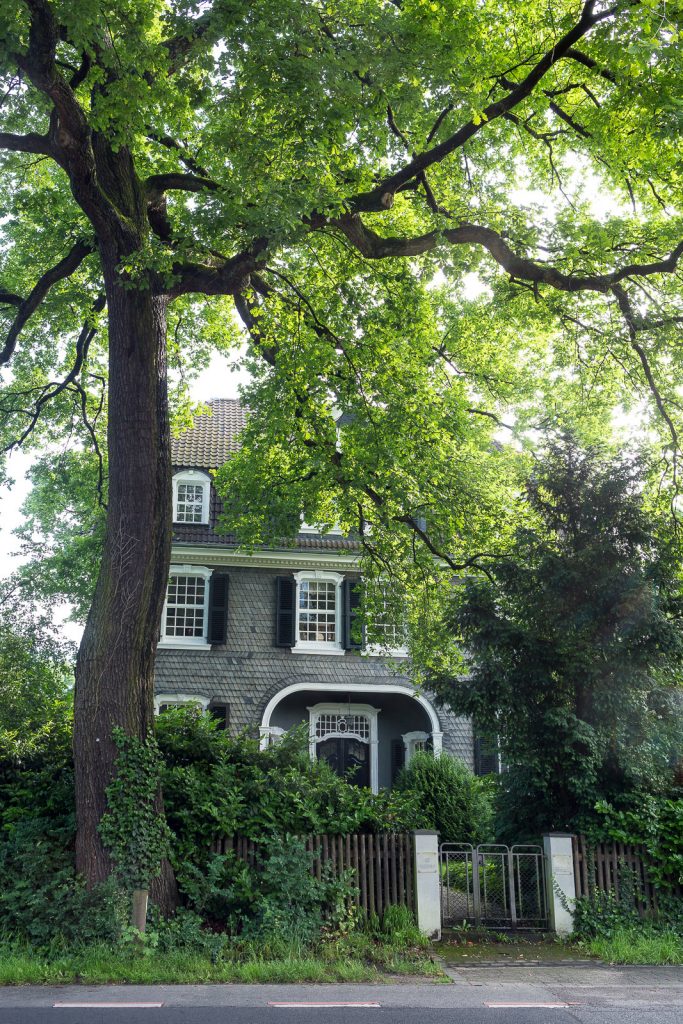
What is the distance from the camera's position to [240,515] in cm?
1739

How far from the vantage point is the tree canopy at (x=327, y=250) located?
10859 mm

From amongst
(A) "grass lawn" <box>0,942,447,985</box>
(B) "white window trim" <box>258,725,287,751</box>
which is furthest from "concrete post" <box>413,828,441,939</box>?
(B) "white window trim" <box>258,725,287,751</box>

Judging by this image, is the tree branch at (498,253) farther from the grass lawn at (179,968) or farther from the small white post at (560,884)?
the grass lawn at (179,968)

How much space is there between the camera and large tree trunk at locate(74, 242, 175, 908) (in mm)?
10938

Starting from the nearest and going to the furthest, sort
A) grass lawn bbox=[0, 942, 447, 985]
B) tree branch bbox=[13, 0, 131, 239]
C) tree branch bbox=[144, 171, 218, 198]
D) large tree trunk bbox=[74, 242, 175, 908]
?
grass lawn bbox=[0, 942, 447, 985] → tree branch bbox=[13, 0, 131, 239] → large tree trunk bbox=[74, 242, 175, 908] → tree branch bbox=[144, 171, 218, 198]

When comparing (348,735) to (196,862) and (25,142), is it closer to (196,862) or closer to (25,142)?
(196,862)

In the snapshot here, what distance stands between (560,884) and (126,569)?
23.6 ft

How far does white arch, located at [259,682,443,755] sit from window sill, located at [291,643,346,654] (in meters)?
0.92

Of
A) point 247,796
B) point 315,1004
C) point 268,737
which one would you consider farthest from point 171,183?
point 315,1004

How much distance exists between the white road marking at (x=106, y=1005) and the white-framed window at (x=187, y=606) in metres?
17.5

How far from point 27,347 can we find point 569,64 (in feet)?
38.8

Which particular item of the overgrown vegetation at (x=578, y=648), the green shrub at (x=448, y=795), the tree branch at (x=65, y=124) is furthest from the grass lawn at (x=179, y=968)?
the green shrub at (x=448, y=795)

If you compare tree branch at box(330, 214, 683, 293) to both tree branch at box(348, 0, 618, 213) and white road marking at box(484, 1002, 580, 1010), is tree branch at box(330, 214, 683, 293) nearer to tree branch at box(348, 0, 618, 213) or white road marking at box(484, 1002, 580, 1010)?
tree branch at box(348, 0, 618, 213)

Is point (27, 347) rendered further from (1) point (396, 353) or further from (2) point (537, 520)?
(2) point (537, 520)
